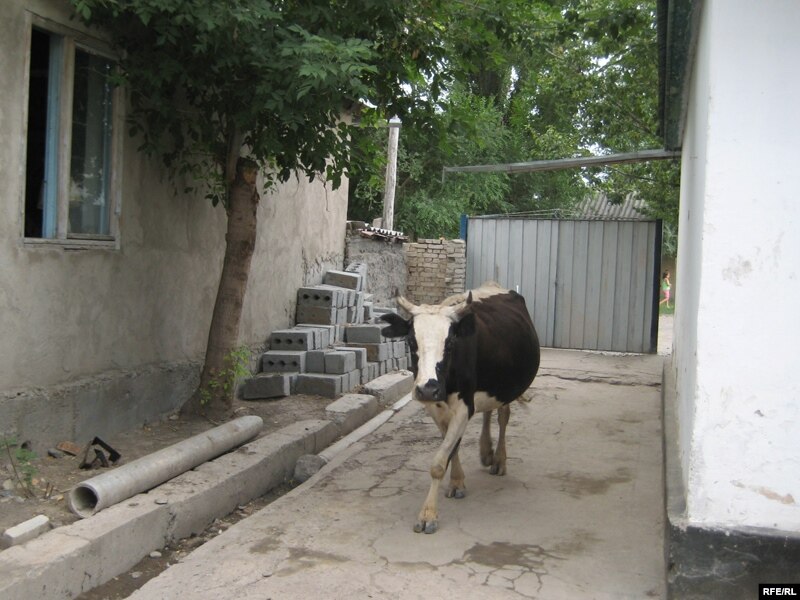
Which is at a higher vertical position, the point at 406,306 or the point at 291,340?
the point at 406,306

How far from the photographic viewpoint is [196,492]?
18.0 ft

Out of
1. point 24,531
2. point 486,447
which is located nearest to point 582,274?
point 486,447

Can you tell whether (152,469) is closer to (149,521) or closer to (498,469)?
(149,521)

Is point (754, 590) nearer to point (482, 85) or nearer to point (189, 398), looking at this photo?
point (189, 398)

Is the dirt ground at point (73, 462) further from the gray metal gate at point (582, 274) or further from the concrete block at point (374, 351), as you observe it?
the gray metal gate at point (582, 274)

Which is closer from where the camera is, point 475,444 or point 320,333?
point 475,444

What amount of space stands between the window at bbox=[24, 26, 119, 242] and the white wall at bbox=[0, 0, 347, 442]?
19cm

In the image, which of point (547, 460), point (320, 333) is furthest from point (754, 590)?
point (320, 333)

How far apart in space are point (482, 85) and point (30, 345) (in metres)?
25.6

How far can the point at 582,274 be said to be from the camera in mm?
13234

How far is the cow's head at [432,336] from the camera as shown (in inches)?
193

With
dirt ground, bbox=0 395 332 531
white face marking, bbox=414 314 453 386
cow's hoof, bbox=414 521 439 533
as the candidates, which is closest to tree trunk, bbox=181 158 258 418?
dirt ground, bbox=0 395 332 531

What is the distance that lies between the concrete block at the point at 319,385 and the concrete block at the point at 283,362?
232mm

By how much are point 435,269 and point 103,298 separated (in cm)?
837
